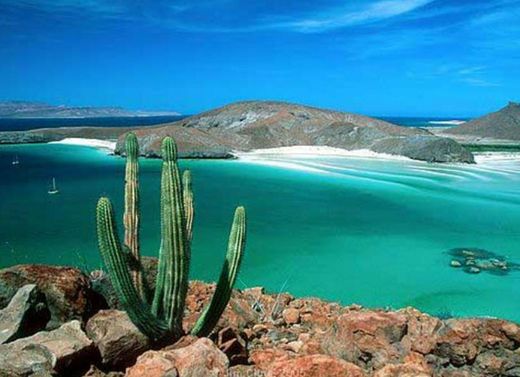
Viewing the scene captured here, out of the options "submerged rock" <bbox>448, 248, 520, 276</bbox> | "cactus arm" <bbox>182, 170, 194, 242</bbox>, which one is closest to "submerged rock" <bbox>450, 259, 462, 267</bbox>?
"submerged rock" <bbox>448, 248, 520, 276</bbox>

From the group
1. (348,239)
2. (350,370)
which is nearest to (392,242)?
(348,239)

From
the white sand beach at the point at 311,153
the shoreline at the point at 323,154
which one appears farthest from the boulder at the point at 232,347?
the white sand beach at the point at 311,153

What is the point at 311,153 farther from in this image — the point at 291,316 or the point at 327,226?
the point at 291,316

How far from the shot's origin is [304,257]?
14195 mm

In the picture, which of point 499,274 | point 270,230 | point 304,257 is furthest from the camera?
point 270,230

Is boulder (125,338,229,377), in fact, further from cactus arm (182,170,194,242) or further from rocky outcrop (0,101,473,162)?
rocky outcrop (0,101,473,162)

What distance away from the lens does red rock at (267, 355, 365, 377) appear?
3.71 meters

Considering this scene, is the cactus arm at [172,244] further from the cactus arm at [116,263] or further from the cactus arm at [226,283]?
the cactus arm at [116,263]

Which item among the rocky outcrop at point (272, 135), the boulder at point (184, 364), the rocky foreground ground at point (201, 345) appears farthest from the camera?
the rocky outcrop at point (272, 135)

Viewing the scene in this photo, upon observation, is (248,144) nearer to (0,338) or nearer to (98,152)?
(98,152)

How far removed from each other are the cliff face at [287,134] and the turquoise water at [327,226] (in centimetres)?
851

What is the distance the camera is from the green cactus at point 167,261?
15.5 feet

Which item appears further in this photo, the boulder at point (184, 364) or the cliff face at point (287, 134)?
the cliff face at point (287, 134)

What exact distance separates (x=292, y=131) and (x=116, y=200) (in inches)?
1437
